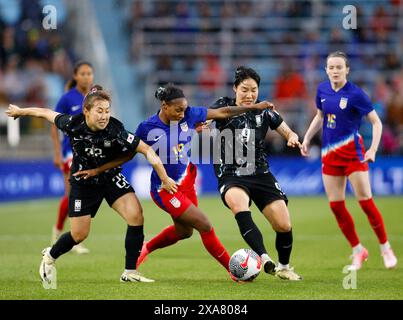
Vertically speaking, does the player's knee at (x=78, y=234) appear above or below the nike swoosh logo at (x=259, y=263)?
above

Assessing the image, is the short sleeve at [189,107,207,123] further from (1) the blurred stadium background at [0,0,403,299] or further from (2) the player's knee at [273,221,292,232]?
(1) the blurred stadium background at [0,0,403,299]

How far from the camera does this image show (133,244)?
28.7 ft

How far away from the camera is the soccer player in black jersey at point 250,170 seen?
29.5 feet

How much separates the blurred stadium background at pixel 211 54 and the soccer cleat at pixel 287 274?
12.3 metres

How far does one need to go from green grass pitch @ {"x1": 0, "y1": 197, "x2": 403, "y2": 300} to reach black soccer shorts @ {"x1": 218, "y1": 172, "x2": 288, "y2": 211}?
0.83 meters

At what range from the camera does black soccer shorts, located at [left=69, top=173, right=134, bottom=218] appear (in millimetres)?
8695

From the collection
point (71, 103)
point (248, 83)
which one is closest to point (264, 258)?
point (248, 83)

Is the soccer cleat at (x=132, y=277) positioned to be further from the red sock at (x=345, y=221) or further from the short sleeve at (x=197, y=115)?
the red sock at (x=345, y=221)

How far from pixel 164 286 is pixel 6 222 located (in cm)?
786

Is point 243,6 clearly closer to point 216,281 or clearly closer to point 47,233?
point 47,233

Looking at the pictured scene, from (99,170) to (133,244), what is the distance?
0.81m

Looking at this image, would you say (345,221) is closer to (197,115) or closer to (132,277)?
(197,115)

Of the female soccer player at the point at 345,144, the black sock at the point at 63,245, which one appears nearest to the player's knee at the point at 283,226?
the female soccer player at the point at 345,144

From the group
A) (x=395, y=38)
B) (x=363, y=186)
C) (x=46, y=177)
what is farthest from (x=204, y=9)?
(x=363, y=186)
